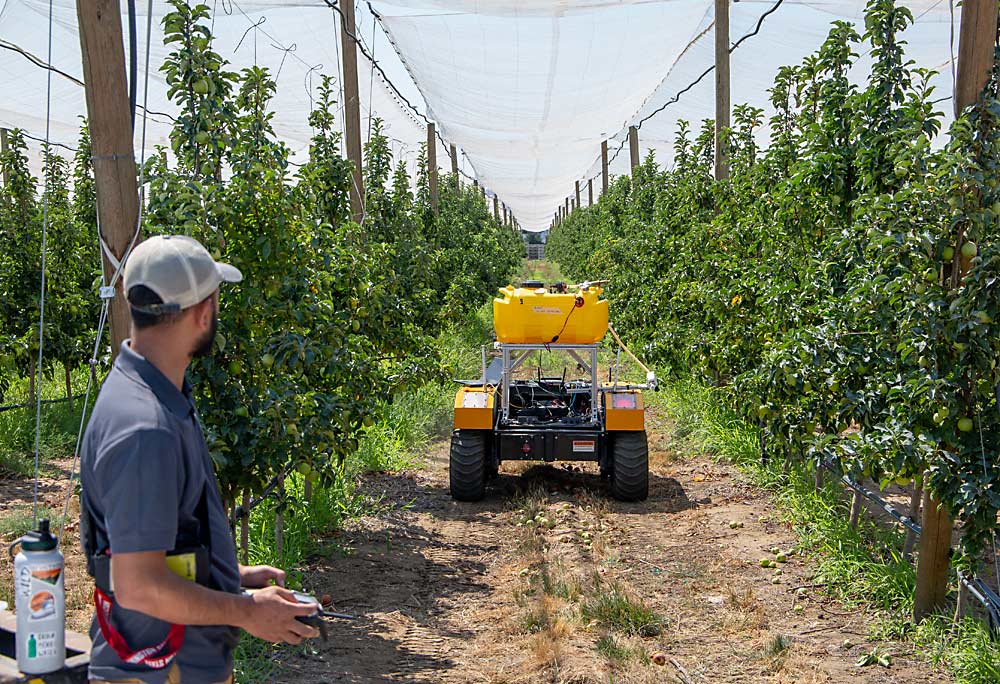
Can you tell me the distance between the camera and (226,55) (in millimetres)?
12125

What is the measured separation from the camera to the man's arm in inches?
85.2

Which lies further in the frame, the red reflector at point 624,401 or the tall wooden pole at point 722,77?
the tall wooden pole at point 722,77

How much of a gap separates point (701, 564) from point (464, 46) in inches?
341

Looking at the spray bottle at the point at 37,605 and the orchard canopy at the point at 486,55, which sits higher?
the orchard canopy at the point at 486,55

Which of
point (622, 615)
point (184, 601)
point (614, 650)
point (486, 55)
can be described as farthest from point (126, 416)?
point (486, 55)

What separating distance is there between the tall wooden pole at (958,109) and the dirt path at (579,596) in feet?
1.26

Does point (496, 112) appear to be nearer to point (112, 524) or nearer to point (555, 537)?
point (555, 537)

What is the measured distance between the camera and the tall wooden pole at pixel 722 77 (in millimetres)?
11750

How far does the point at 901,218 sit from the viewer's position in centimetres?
499

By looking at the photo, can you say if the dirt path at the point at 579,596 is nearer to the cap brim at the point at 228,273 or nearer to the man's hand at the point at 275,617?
the man's hand at the point at 275,617

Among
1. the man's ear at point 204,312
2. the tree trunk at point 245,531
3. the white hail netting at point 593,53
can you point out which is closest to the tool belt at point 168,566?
the man's ear at point 204,312

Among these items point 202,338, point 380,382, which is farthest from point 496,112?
point 202,338

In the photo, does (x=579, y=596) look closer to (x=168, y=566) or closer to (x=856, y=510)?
(x=856, y=510)

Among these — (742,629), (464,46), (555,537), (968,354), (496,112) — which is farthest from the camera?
(496,112)
